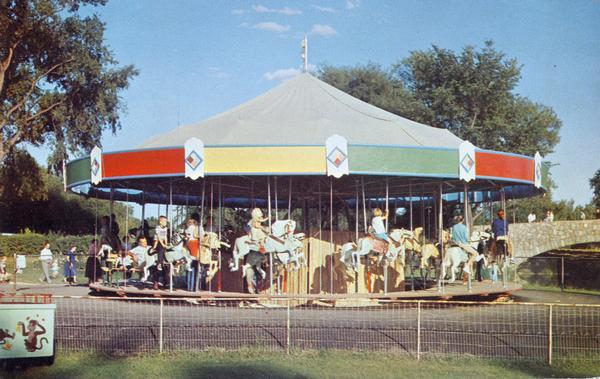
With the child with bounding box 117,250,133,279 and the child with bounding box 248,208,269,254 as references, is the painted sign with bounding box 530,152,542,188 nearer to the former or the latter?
the child with bounding box 248,208,269,254

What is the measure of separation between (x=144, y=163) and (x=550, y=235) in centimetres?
2207

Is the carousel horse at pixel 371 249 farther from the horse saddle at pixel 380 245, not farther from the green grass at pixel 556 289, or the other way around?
the green grass at pixel 556 289

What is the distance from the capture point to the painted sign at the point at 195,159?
626 inches

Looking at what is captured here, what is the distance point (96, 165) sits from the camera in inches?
696

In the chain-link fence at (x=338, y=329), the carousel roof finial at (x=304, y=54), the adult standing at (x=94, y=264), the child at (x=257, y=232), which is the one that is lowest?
the chain-link fence at (x=338, y=329)

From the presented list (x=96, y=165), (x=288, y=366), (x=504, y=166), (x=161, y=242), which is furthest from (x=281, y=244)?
(x=288, y=366)

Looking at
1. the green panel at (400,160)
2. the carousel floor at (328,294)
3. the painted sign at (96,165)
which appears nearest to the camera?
the carousel floor at (328,294)

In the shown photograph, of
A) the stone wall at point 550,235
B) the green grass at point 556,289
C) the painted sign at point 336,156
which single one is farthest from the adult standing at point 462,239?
the stone wall at point 550,235

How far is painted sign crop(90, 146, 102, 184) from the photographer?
17578mm

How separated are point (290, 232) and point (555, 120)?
38.2 m

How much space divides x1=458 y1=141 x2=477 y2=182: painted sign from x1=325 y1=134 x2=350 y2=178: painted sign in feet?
8.92

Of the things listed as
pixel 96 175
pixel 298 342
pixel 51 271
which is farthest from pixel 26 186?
pixel 298 342

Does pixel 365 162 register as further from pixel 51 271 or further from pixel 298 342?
pixel 51 271

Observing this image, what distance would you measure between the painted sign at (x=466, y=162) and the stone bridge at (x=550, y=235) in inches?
666
